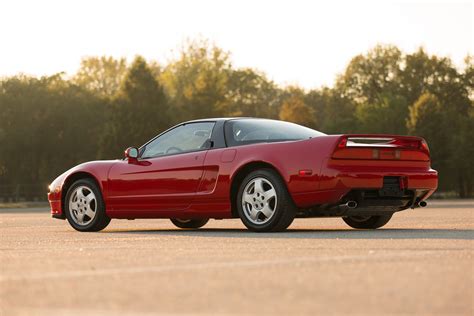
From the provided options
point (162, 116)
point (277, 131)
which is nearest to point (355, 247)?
point (277, 131)

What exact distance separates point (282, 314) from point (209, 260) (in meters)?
2.90

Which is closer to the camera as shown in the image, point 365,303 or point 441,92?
point 365,303

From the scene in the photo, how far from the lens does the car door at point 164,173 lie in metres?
12.4

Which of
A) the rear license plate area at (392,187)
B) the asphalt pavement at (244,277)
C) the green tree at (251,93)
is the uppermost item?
the green tree at (251,93)

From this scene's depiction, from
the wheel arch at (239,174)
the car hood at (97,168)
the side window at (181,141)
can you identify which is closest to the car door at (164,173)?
the side window at (181,141)

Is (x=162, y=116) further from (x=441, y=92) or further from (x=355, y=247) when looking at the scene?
(x=355, y=247)

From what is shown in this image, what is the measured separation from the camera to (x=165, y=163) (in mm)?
12711

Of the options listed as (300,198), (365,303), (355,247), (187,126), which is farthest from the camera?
(187,126)

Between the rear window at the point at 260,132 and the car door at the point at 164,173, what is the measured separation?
34 centimetres

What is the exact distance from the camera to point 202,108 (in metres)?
60.8

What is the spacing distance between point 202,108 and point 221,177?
49000mm

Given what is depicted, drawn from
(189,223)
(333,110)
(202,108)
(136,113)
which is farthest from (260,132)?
(333,110)

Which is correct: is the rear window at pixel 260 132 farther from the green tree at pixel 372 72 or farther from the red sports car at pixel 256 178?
the green tree at pixel 372 72

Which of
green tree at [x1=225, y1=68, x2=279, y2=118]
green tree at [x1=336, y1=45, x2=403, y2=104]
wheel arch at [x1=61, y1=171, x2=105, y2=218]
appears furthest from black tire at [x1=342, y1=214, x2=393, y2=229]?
green tree at [x1=225, y1=68, x2=279, y2=118]
